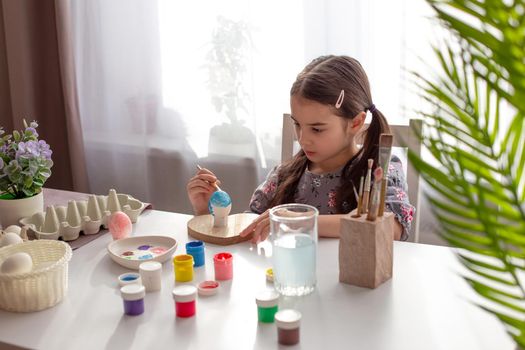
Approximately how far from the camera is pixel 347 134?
1663 millimetres

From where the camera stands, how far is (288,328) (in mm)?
967

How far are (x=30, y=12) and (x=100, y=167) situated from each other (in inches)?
27.8

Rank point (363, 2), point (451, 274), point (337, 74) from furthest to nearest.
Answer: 1. point (363, 2)
2. point (337, 74)
3. point (451, 274)

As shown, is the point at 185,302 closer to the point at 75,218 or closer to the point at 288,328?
the point at 288,328

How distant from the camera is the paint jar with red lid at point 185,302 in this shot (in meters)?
1.07

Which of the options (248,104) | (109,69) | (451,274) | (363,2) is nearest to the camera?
(451,274)

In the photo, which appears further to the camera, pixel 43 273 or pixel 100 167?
pixel 100 167

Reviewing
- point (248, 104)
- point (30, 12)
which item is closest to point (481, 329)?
point (248, 104)

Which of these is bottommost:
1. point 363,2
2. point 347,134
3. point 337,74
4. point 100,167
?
point 100,167

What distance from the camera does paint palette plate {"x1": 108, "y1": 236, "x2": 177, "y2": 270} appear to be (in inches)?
51.0

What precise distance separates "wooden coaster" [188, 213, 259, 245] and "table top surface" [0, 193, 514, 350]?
0.37 feet

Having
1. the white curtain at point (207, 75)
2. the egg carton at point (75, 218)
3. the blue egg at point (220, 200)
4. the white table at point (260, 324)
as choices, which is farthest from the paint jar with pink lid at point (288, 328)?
the white curtain at point (207, 75)

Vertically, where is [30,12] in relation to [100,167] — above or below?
above

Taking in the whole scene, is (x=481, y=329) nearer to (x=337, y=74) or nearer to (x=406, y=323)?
(x=406, y=323)
